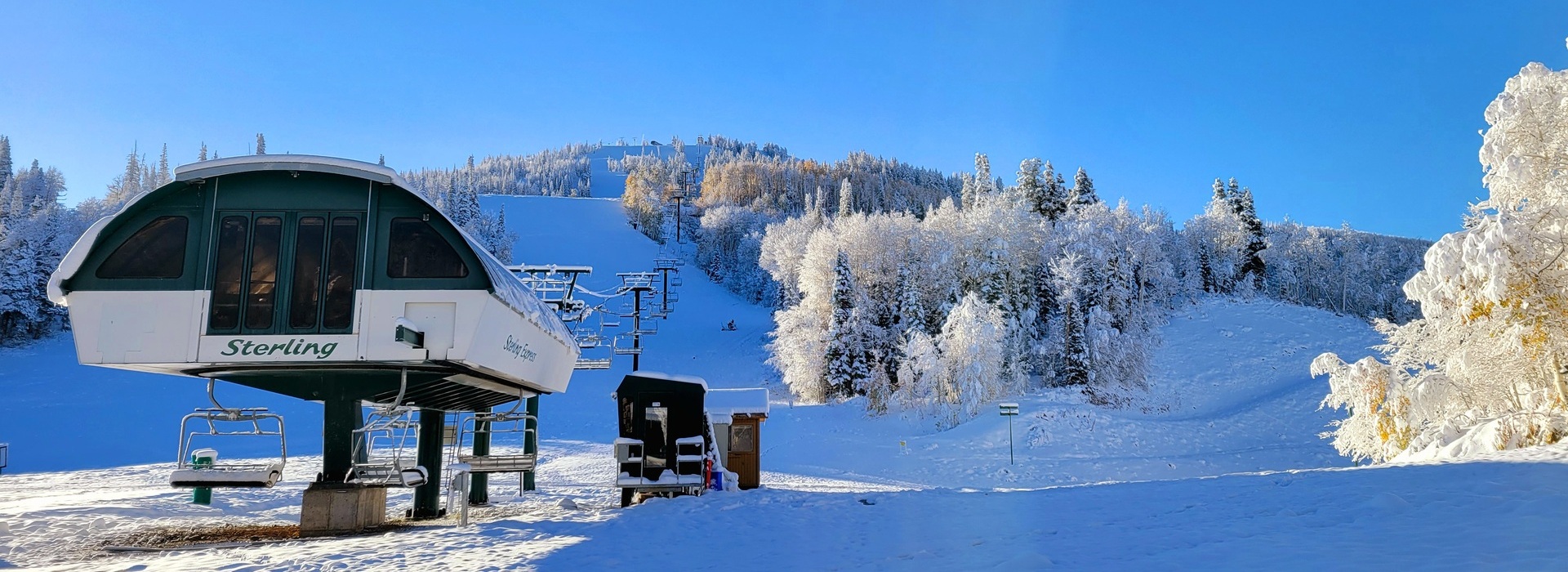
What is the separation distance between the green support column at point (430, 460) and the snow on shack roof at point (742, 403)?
6195mm

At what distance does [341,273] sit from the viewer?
11.9 metres

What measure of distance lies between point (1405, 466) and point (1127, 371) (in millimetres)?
31111

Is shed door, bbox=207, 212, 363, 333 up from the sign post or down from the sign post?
up

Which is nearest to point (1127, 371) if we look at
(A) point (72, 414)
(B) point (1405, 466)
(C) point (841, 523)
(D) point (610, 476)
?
(D) point (610, 476)

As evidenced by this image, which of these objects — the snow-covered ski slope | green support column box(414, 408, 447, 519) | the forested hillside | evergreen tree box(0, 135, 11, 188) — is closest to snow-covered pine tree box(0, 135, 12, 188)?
evergreen tree box(0, 135, 11, 188)

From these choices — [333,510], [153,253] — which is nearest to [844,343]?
[333,510]

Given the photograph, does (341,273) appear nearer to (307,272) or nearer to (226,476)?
(307,272)

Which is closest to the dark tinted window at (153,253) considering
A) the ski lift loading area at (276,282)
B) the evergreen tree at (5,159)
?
the ski lift loading area at (276,282)

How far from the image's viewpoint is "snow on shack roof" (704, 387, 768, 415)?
20.9 meters

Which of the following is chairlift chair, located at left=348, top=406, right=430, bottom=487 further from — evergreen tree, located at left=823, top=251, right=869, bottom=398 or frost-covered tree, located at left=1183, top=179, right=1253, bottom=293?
frost-covered tree, located at left=1183, top=179, right=1253, bottom=293

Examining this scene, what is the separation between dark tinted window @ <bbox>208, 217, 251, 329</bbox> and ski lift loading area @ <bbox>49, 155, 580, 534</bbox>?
2 cm

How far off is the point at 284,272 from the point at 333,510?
3.89 metres

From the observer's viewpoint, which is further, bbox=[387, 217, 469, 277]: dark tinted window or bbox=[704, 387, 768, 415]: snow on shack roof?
bbox=[704, 387, 768, 415]: snow on shack roof

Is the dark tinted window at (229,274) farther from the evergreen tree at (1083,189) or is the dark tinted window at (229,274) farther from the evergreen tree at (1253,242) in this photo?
the evergreen tree at (1253,242)
